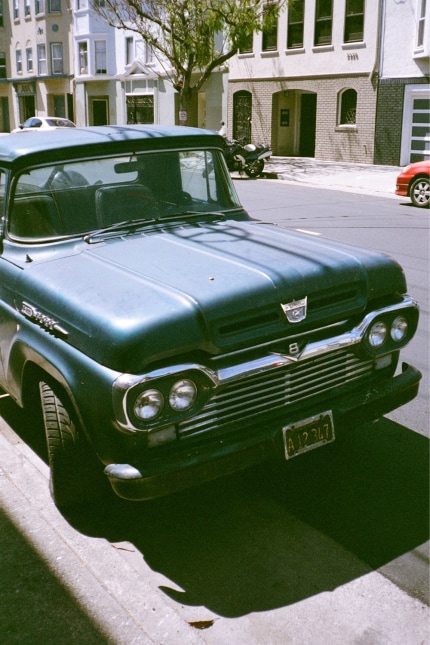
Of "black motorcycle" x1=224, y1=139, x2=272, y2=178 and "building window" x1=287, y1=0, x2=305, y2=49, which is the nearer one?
"black motorcycle" x1=224, y1=139, x2=272, y2=178

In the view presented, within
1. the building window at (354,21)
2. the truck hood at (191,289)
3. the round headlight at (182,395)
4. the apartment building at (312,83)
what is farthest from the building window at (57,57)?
the round headlight at (182,395)

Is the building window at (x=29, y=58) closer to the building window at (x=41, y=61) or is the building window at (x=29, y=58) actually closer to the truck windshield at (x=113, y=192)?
the building window at (x=41, y=61)

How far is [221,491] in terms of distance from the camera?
161 inches

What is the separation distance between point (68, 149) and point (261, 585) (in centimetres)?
266

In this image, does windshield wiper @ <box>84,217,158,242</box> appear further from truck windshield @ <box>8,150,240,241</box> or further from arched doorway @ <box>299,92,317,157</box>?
arched doorway @ <box>299,92,317,157</box>

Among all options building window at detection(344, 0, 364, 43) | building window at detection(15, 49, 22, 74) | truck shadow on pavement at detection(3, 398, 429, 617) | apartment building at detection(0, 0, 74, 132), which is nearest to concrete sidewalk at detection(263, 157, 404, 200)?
building window at detection(344, 0, 364, 43)

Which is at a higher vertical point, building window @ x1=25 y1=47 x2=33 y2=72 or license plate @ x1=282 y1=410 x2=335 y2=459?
building window @ x1=25 y1=47 x2=33 y2=72

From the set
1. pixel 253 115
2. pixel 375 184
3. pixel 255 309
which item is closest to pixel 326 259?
pixel 255 309

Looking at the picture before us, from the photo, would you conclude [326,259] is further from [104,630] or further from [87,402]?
[104,630]

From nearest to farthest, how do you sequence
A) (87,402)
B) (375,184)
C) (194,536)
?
(87,402)
(194,536)
(375,184)

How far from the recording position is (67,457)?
11.6 feet

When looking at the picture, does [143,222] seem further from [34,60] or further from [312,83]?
[34,60]

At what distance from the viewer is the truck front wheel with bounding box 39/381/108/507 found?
11.4ft

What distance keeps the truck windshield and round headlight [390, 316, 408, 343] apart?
4.83 feet
